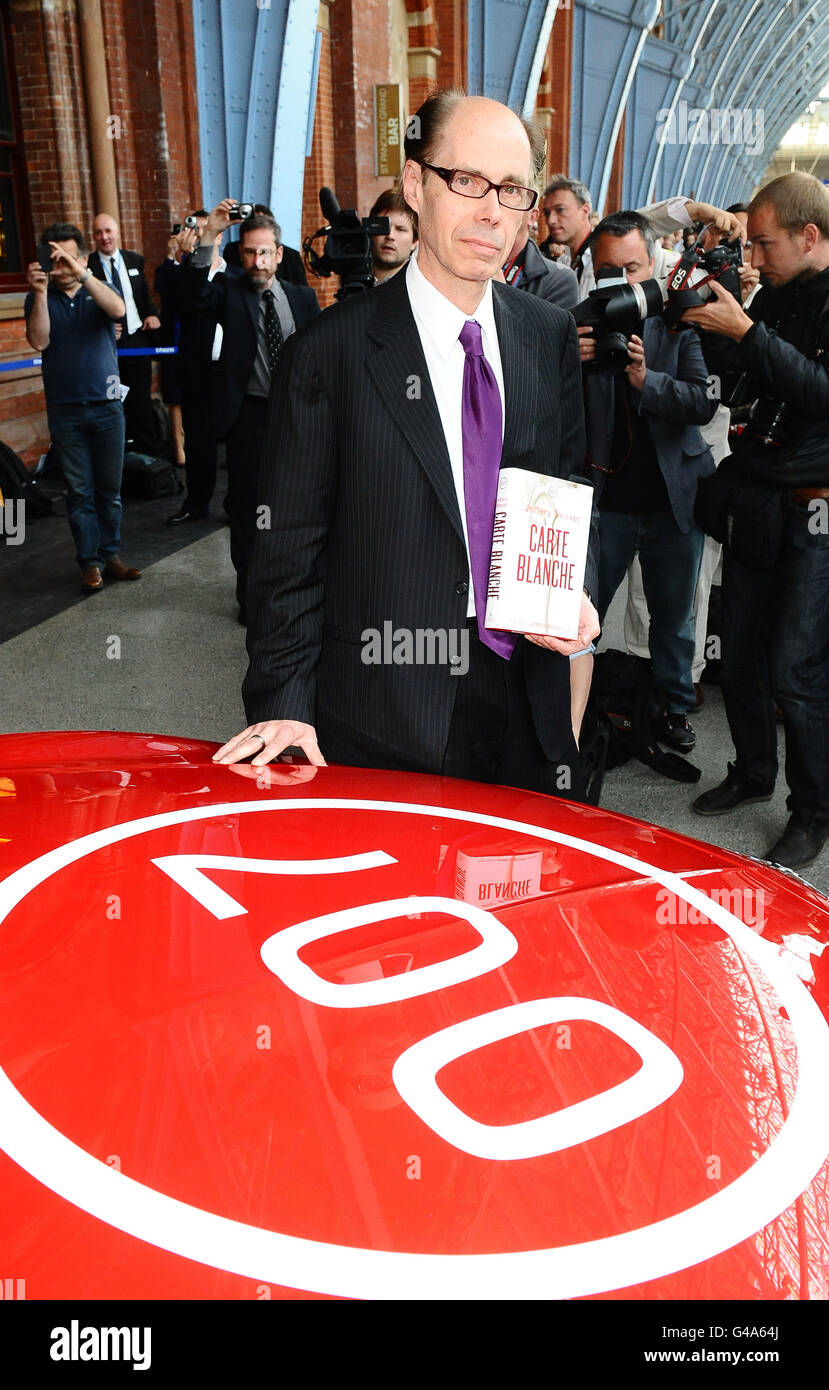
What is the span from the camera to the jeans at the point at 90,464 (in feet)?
21.0

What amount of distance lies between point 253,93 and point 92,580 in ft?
20.4

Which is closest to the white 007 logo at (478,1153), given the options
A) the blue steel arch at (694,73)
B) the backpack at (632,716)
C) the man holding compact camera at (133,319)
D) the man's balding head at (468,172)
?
the man's balding head at (468,172)

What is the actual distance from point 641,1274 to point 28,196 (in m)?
10.5

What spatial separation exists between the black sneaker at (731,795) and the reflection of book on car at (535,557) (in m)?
2.19

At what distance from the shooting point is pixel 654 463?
4.31 meters

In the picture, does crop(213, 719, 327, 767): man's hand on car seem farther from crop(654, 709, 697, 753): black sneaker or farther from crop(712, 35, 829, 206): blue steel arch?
crop(712, 35, 829, 206): blue steel arch

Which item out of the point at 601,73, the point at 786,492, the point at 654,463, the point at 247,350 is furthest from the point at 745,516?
the point at 601,73

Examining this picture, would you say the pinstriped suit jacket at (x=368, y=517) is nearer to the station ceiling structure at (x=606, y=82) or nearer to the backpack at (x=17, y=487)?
the backpack at (x=17, y=487)

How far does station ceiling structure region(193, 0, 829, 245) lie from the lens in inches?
405

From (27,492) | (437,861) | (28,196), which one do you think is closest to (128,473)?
(27,492)

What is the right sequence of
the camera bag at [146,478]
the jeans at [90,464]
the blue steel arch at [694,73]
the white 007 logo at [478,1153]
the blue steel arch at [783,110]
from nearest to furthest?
1. the white 007 logo at [478,1153]
2. the jeans at [90,464]
3. the camera bag at [146,478]
4. the blue steel arch at [694,73]
5. the blue steel arch at [783,110]

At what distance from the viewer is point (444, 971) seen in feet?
3.93

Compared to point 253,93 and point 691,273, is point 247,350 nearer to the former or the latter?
point 691,273
